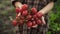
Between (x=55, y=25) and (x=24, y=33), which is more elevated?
(x=24, y=33)

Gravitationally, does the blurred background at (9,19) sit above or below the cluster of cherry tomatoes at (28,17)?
below

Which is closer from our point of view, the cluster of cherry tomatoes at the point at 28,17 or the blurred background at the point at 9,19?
the cluster of cherry tomatoes at the point at 28,17

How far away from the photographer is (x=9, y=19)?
3.69m

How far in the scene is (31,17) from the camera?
1.74m

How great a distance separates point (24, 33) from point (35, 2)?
0.32 m

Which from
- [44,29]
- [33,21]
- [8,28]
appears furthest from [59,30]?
[33,21]

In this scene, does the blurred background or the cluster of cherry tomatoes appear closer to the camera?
the cluster of cherry tomatoes

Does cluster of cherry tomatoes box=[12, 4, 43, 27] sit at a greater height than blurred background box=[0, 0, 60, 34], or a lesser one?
greater

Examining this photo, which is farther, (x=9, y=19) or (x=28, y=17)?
(x=9, y=19)

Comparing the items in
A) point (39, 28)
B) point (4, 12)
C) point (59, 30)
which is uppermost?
point (39, 28)

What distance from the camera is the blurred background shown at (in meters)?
3.55

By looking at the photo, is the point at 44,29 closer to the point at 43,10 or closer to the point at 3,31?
the point at 43,10

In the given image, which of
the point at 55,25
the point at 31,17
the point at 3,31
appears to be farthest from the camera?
the point at 55,25

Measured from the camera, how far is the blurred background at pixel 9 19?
3.55 metres
